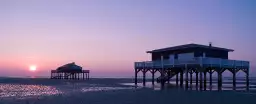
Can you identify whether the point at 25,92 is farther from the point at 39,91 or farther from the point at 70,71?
the point at 70,71

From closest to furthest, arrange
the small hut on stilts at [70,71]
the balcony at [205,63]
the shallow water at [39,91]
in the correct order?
the shallow water at [39,91] < the balcony at [205,63] < the small hut on stilts at [70,71]

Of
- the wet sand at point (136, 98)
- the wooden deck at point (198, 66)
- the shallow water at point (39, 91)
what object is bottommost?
the shallow water at point (39, 91)

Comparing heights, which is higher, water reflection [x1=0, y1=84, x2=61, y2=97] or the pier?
the pier

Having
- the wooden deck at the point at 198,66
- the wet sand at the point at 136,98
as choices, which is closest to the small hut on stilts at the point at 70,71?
the wooden deck at the point at 198,66

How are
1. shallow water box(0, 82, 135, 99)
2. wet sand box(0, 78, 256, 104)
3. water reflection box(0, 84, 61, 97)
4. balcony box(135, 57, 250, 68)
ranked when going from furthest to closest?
balcony box(135, 57, 250, 68) < water reflection box(0, 84, 61, 97) < shallow water box(0, 82, 135, 99) < wet sand box(0, 78, 256, 104)

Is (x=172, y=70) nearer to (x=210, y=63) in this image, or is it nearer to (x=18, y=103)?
(x=210, y=63)

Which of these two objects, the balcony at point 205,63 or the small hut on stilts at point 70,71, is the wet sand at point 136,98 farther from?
the small hut on stilts at point 70,71

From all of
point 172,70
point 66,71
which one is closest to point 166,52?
point 172,70

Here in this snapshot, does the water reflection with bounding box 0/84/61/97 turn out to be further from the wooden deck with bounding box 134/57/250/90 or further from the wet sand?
the wooden deck with bounding box 134/57/250/90

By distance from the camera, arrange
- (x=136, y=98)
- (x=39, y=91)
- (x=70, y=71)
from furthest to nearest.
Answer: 1. (x=70, y=71)
2. (x=39, y=91)
3. (x=136, y=98)

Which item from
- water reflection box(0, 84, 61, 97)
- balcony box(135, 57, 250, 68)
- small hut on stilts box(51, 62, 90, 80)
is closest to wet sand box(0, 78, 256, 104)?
water reflection box(0, 84, 61, 97)

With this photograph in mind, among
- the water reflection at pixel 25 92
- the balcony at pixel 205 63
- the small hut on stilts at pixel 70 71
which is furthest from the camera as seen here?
the small hut on stilts at pixel 70 71

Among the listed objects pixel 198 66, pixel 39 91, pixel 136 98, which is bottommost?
pixel 39 91

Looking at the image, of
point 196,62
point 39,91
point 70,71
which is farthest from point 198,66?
point 70,71
